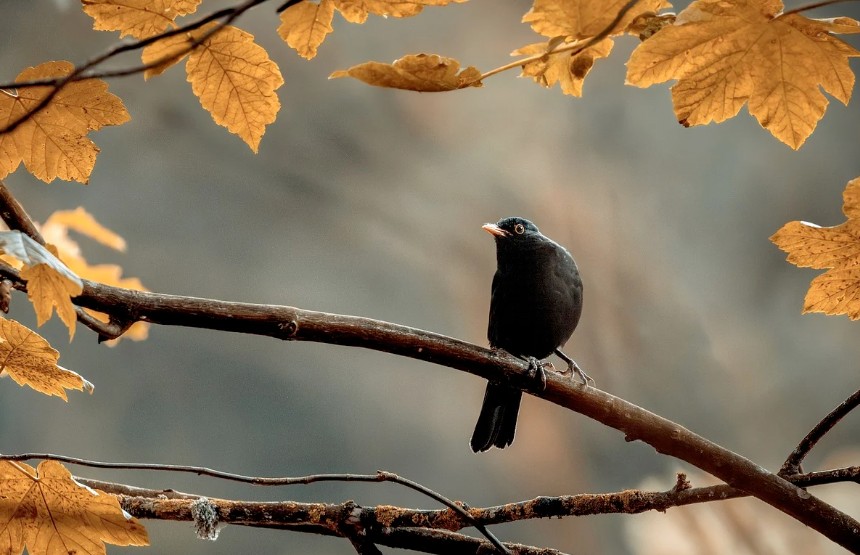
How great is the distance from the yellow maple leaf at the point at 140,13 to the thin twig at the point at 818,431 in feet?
3.00

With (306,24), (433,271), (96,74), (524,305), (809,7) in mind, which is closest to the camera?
(96,74)

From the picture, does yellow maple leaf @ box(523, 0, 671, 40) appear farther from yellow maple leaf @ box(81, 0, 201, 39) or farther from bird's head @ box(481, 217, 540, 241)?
bird's head @ box(481, 217, 540, 241)

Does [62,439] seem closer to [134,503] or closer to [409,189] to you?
[409,189]

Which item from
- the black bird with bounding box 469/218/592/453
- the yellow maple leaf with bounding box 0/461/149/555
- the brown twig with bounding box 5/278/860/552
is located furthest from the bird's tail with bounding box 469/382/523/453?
the yellow maple leaf with bounding box 0/461/149/555

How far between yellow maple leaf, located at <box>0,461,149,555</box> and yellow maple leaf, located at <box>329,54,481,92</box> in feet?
2.01

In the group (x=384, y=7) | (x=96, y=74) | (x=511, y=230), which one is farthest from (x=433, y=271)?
(x=96, y=74)

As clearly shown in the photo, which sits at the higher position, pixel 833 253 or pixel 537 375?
pixel 833 253

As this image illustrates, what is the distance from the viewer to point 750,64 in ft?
2.73

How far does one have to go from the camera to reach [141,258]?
3.38m

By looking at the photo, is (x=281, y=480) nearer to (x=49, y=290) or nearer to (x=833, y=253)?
(x=49, y=290)

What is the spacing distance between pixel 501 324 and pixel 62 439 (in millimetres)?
2197

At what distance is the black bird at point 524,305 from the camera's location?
184cm

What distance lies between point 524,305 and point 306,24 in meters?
1.18

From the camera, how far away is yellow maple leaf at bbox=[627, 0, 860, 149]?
78cm
